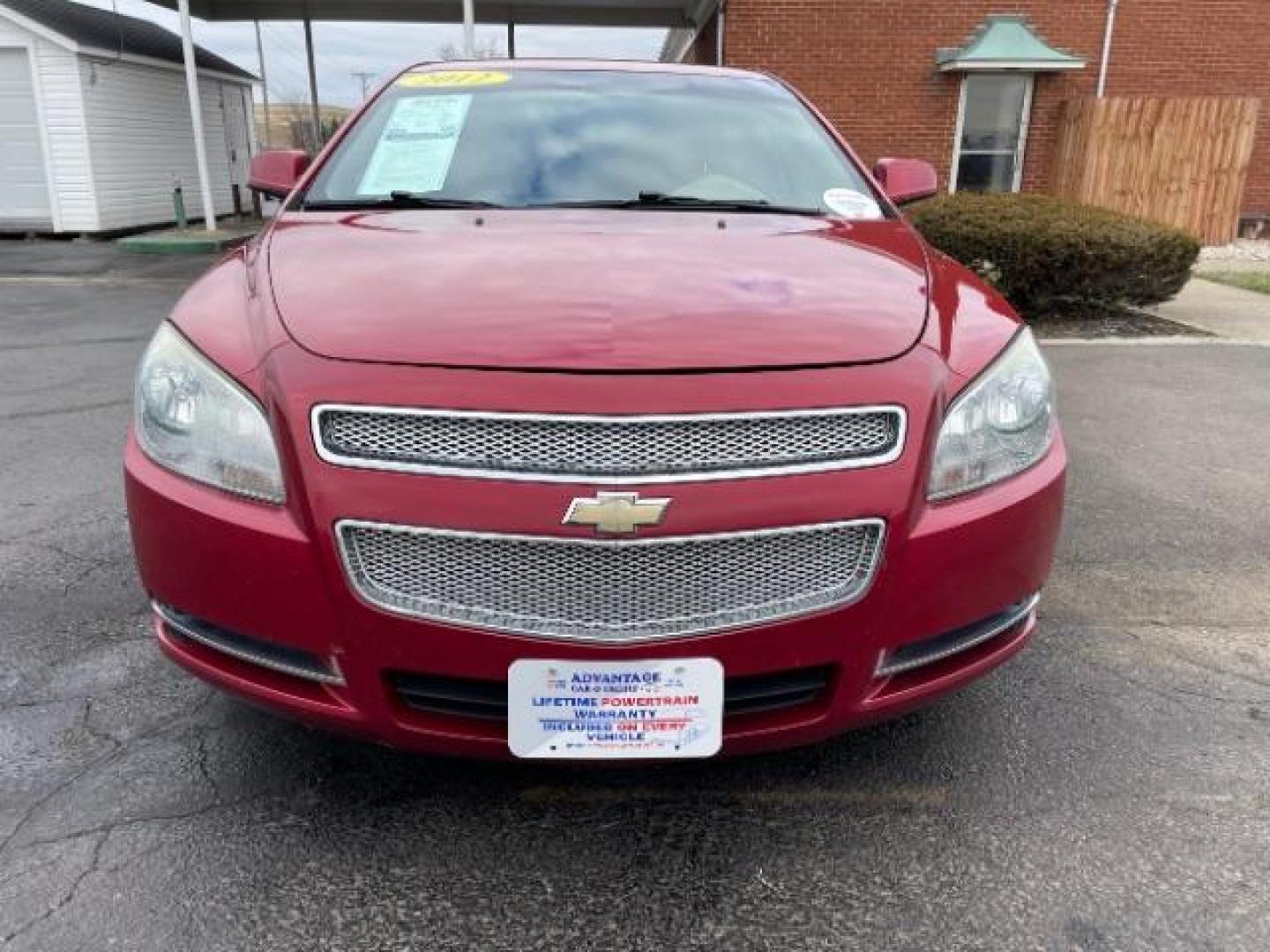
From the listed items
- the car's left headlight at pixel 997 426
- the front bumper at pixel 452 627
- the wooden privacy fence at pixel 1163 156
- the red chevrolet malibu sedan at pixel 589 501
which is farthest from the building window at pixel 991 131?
the front bumper at pixel 452 627

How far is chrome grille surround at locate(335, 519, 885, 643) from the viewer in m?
1.68

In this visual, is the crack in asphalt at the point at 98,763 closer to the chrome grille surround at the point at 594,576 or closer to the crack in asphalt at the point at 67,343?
the chrome grille surround at the point at 594,576

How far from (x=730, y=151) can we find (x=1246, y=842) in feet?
7.40

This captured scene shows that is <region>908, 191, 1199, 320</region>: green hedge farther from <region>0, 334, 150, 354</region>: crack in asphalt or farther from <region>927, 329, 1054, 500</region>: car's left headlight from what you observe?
<region>0, 334, 150, 354</region>: crack in asphalt

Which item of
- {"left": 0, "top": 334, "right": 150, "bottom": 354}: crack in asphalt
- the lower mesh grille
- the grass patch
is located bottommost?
the grass patch

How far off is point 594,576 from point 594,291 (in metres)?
0.64

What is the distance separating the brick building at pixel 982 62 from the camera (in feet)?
40.5

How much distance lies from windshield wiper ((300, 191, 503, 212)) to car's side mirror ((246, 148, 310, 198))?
2.33 ft

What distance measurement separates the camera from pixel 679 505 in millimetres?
1667

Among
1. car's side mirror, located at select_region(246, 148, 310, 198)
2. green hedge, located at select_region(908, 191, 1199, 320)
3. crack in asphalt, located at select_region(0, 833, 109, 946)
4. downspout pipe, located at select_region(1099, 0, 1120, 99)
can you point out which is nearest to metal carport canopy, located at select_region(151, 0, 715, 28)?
downspout pipe, located at select_region(1099, 0, 1120, 99)

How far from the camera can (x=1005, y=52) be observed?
40.5 ft

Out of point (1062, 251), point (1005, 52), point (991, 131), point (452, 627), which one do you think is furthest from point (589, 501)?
point (991, 131)

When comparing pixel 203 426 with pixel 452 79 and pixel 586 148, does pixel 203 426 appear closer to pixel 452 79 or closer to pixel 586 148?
pixel 586 148

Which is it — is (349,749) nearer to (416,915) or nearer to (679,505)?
(416,915)
